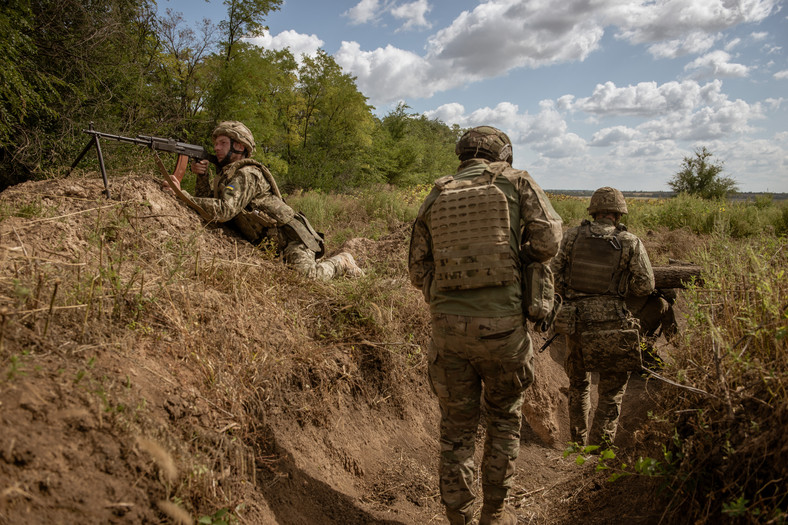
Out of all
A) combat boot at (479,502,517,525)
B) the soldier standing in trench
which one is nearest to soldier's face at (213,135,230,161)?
→ the soldier standing in trench

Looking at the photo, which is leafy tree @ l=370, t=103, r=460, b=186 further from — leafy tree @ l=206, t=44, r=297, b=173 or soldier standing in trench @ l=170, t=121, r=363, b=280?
soldier standing in trench @ l=170, t=121, r=363, b=280

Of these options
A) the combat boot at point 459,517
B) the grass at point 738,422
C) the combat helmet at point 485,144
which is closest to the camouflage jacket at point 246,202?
the combat helmet at point 485,144

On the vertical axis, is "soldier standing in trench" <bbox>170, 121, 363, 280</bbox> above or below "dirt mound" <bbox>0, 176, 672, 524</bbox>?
above

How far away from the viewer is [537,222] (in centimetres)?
295

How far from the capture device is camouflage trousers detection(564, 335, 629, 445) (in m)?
4.46

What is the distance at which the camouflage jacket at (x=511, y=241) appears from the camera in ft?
9.50

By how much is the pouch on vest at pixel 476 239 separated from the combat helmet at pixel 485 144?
344 mm

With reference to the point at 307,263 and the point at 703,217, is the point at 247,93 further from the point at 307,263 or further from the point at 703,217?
the point at 703,217

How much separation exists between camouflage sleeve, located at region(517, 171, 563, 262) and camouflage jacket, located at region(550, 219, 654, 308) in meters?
1.70

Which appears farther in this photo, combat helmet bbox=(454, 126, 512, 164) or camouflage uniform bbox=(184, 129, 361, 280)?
camouflage uniform bbox=(184, 129, 361, 280)

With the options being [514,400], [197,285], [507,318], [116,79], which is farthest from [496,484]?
[116,79]

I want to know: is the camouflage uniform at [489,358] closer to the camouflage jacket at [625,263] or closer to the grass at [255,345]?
the grass at [255,345]

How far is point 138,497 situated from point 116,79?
30.9 ft

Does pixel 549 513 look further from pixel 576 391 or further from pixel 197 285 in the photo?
pixel 197 285
